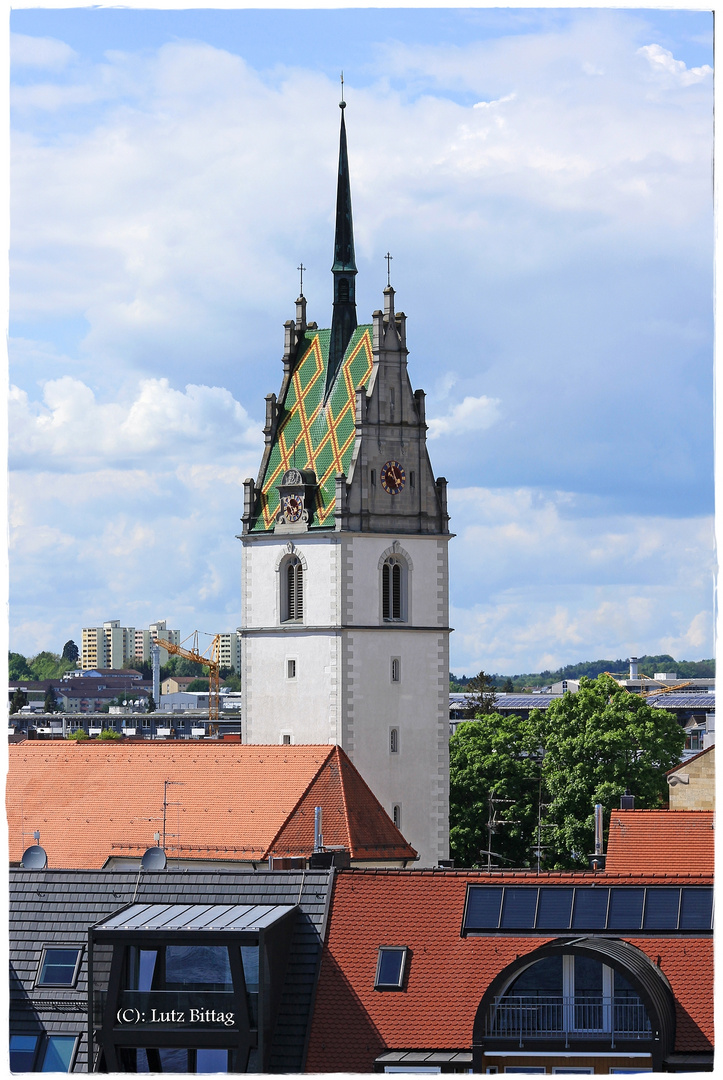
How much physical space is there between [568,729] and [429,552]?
19.6m

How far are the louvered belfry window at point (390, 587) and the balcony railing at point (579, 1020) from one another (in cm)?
3196

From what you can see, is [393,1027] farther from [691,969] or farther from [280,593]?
[280,593]

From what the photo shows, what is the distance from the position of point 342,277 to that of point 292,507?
7.08 metres

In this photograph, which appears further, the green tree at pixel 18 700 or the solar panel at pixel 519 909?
the green tree at pixel 18 700

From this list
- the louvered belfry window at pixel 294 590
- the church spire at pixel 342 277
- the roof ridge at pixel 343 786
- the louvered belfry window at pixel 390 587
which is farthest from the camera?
the church spire at pixel 342 277

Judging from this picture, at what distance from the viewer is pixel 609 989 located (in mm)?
29281

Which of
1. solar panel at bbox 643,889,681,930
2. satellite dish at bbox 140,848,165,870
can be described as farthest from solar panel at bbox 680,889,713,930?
satellite dish at bbox 140,848,165,870

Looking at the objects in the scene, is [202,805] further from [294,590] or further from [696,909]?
[696,909]

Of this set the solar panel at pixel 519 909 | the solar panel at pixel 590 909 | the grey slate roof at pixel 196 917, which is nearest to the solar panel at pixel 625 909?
the solar panel at pixel 590 909

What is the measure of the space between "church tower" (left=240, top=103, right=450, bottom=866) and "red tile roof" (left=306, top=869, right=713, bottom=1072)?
2710 centimetres

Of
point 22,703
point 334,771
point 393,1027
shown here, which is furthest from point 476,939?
point 22,703

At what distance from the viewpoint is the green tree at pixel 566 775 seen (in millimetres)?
74750

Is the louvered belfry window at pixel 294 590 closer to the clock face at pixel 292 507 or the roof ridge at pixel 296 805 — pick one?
the clock face at pixel 292 507

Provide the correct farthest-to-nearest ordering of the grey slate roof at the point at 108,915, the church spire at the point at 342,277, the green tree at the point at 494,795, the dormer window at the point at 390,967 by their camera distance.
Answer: the green tree at the point at 494,795 → the church spire at the point at 342,277 → the dormer window at the point at 390,967 → the grey slate roof at the point at 108,915
